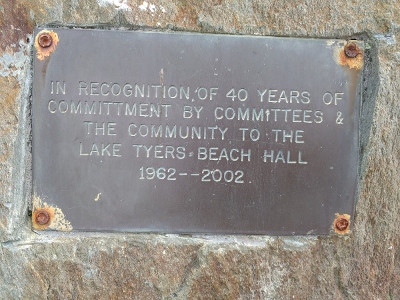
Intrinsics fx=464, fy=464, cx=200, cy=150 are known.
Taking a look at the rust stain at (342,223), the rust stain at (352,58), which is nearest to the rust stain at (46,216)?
the rust stain at (342,223)

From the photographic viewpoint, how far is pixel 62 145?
1452 millimetres

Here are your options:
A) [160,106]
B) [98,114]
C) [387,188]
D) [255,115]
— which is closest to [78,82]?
[98,114]

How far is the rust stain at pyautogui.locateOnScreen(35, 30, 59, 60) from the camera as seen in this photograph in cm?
144

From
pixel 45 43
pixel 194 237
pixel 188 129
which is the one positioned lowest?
pixel 194 237

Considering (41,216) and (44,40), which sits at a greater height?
(44,40)

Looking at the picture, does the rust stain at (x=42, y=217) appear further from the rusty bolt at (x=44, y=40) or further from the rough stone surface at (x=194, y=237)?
the rusty bolt at (x=44, y=40)

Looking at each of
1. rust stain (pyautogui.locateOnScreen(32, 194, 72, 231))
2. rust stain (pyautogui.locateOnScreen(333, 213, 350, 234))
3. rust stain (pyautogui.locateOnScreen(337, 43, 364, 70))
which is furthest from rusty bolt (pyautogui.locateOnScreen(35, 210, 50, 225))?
rust stain (pyautogui.locateOnScreen(337, 43, 364, 70))

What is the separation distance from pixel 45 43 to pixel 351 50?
0.96m

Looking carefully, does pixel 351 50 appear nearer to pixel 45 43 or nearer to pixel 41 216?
pixel 45 43

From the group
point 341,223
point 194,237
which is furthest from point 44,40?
point 341,223

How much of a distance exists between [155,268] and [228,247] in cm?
24

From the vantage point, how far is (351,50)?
1468mm

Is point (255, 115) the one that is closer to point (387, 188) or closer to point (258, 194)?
point (258, 194)

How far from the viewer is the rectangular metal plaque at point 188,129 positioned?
1.45 meters
